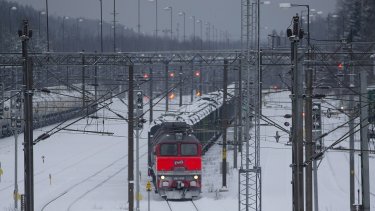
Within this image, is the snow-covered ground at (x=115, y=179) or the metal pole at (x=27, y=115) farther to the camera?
the snow-covered ground at (x=115, y=179)

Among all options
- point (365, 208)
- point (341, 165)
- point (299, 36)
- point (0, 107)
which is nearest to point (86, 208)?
point (0, 107)

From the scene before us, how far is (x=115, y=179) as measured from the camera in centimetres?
3431

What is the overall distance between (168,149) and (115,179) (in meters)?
7.26

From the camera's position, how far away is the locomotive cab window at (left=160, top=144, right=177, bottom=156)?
2788cm

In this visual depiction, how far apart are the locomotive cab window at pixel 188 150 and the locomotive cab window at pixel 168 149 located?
1.10ft

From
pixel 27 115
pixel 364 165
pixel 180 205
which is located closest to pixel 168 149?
pixel 180 205

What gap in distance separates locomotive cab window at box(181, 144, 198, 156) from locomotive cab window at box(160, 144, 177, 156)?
33cm

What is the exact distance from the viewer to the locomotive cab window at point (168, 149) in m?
27.9

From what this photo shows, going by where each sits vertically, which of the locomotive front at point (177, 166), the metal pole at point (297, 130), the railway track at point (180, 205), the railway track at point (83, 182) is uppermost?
the metal pole at point (297, 130)

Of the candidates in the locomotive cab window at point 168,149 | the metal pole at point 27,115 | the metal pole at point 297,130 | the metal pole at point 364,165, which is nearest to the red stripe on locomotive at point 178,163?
the locomotive cab window at point 168,149

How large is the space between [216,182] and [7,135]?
23820mm

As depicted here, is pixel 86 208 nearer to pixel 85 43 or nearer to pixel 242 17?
pixel 242 17

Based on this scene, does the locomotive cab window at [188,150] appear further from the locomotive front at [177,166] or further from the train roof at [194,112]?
the train roof at [194,112]

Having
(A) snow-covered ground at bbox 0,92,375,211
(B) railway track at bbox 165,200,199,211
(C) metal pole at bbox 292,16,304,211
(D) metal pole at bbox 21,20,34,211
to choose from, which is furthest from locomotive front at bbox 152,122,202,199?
(C) metal pole at bbox 292,16,304,211
